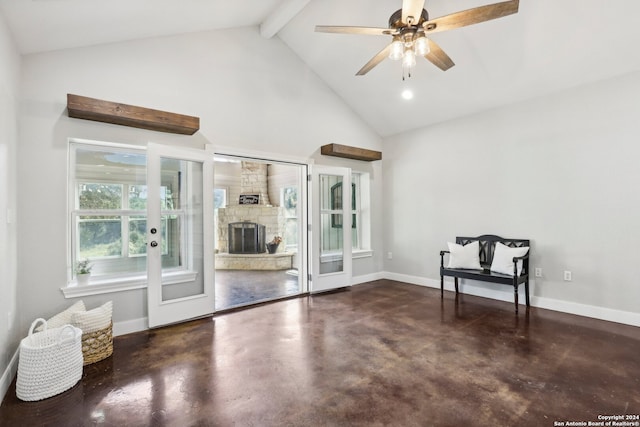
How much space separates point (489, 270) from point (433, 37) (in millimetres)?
3122

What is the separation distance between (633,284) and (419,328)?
2461 millimetres

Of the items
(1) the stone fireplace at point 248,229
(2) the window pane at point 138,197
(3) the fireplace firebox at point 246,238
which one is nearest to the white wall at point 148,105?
(2) the window pane at point 138,197

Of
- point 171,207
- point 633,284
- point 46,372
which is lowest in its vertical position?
point 46,372

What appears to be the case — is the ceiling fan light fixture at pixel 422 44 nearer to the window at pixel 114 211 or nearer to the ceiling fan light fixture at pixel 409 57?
the ceiling fan light fixture at pixel 409 57

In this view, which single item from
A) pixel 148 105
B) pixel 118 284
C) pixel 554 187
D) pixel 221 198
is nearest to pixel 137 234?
pixel 118 284

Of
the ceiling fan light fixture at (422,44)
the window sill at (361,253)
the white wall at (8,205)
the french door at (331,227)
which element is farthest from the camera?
the window sill at (361,253)

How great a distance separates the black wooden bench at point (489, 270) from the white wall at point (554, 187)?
0.49ft

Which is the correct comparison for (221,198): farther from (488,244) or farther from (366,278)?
(488,244)

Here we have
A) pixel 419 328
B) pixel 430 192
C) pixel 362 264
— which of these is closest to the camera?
pixel 419 328

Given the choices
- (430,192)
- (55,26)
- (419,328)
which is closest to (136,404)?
(419,328)

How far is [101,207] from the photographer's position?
3.48 meters

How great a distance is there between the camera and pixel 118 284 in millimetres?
3316

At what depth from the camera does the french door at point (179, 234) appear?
134 inches

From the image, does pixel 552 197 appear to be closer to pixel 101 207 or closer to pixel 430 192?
pixel 430 192
